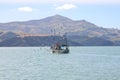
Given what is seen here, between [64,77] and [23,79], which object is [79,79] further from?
[23,79]

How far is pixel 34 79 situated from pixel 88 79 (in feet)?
43.7

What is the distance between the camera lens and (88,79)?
305ft

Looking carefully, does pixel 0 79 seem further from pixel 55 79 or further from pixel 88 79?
pixel 88 79

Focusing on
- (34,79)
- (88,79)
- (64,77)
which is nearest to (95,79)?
(88,79)

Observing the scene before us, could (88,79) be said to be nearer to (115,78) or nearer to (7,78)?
(115,78)

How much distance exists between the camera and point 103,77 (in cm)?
9669

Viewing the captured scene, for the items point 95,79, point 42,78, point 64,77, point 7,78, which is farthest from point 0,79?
point 95,79

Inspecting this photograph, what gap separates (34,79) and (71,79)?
9.02 metres

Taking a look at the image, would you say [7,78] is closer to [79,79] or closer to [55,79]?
[55,79]

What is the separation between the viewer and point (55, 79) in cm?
9219

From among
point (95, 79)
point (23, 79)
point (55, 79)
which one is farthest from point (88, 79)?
point (23, 79)

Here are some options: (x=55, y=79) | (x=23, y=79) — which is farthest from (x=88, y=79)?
(x=23, y=79)

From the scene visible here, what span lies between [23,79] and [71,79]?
38.3 ft

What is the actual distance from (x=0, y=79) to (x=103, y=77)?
85.8ft
